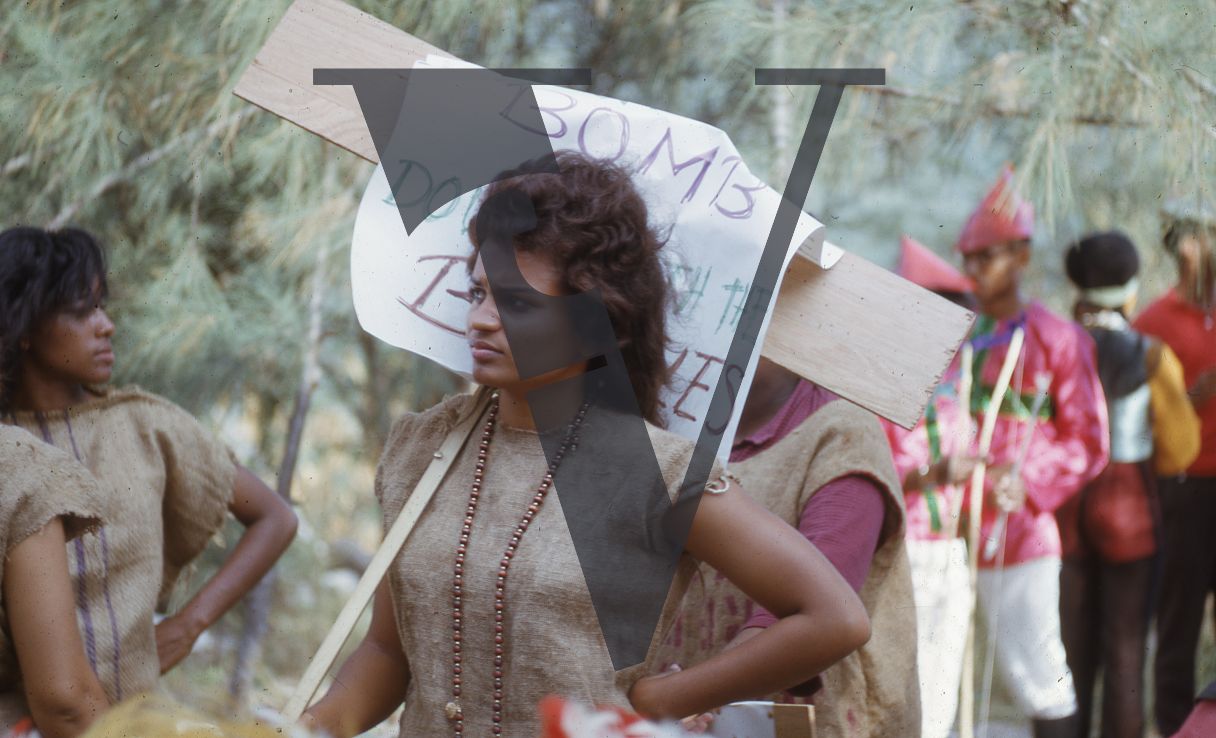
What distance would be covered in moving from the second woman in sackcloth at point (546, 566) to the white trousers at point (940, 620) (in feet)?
4.23

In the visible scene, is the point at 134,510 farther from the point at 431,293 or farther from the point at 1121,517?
the point at 1121,517

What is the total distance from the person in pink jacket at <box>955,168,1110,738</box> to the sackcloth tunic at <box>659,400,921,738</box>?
991mm

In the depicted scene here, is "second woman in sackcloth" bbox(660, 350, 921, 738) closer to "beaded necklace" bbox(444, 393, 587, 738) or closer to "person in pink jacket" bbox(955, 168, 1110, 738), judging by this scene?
"beaded necklace" bbox(444, 393, 587, 738)

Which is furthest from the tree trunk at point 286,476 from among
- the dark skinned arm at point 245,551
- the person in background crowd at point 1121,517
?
the person in background crowd at point 1121,517

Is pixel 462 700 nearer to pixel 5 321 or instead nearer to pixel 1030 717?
pixel 5 321

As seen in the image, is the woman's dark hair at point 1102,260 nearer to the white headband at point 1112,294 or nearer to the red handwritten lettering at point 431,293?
the white headband at point 1112,294

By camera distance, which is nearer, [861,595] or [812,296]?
[812,296]

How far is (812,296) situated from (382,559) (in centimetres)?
56

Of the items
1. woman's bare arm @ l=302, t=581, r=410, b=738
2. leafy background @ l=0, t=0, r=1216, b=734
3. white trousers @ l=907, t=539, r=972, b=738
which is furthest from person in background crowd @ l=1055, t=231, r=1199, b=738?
woman's bare arm @ l=302, t=581, r=410, b=738

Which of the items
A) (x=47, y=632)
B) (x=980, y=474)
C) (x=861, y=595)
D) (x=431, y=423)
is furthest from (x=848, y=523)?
(x=980, y=474)

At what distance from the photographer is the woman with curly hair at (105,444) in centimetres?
180

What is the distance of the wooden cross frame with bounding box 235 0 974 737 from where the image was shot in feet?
4.81

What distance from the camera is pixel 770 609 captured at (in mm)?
1289

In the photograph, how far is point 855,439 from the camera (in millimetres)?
1671
